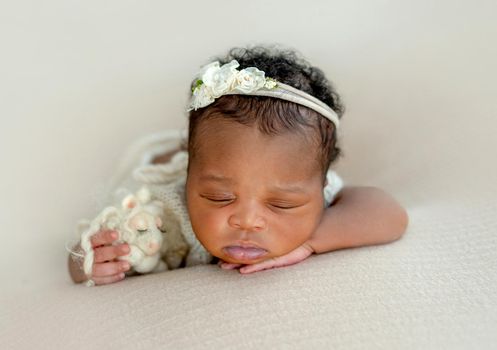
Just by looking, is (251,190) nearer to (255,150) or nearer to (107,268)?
(255,150)

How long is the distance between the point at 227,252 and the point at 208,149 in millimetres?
220

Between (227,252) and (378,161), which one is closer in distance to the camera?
(227,252)

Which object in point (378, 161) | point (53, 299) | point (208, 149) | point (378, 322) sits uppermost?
point (208, 149)

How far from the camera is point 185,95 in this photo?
1.99 m

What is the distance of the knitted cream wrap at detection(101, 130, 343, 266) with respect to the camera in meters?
1.47

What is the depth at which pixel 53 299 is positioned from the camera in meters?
1.26

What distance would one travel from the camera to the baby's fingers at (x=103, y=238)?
1.34 meters

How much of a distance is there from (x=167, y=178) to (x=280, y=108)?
1.67 feet

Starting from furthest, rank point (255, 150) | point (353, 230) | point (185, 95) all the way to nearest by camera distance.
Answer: point (185, 95)
point (353, 230)
point (255, 150)

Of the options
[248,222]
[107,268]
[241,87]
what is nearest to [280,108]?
[241,87]

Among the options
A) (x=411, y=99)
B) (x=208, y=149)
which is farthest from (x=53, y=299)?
(x=411, y=99)

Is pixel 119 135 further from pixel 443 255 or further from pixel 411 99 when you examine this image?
pixel 443 255

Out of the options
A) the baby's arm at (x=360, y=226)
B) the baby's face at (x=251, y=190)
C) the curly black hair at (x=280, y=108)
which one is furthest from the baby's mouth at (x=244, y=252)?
the curly black hair at (x=280, y=108)

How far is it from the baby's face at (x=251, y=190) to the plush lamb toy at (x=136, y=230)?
0.49 feet
